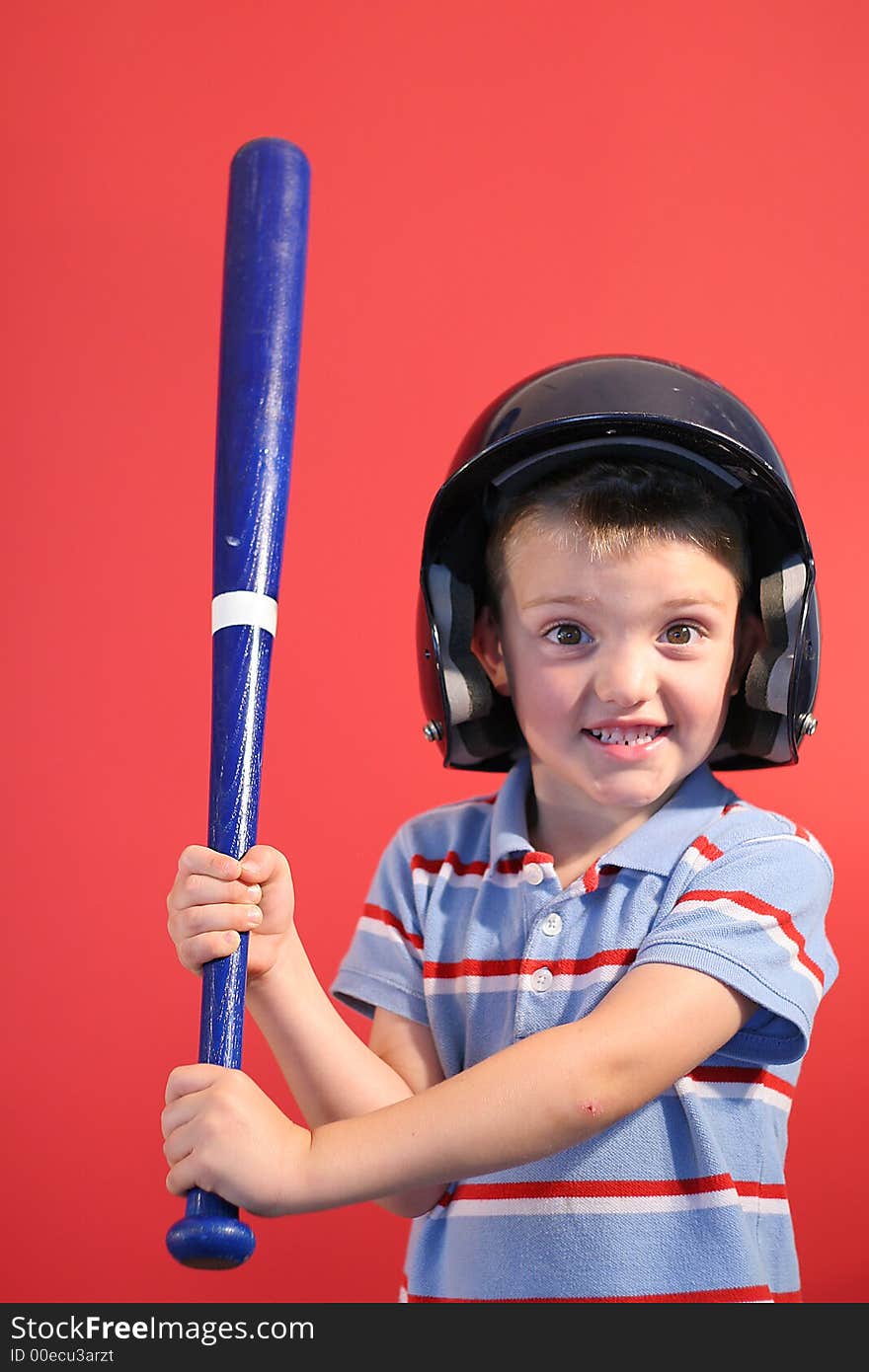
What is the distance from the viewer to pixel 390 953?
1.09 m

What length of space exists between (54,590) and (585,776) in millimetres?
814

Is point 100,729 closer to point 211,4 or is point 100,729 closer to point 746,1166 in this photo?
point 211,4

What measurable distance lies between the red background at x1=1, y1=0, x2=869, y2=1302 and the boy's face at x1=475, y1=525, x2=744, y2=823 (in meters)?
0.65

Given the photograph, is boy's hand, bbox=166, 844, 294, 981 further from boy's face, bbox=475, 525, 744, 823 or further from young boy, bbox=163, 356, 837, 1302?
boy's face, bbox=475, 525, 744, 823

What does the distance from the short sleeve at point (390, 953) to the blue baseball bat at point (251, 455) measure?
207 mm

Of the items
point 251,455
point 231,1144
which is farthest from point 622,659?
point 231,1144

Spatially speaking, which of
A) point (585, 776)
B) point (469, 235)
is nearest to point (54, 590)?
point (469, 235)

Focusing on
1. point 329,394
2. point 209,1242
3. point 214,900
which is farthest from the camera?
point 329,394

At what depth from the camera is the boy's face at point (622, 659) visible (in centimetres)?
99

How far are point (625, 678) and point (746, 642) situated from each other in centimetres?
13

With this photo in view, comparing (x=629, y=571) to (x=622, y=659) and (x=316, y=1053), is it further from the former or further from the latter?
(x=316, y=1053)

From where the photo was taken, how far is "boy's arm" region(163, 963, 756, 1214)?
0.82 meters

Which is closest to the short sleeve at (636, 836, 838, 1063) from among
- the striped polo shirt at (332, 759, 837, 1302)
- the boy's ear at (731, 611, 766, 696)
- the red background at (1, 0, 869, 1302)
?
the striped polo shirt at (332, 759, 837, 1302)

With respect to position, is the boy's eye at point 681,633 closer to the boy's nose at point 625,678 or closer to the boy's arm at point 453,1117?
the boy's nose at point 625,678
